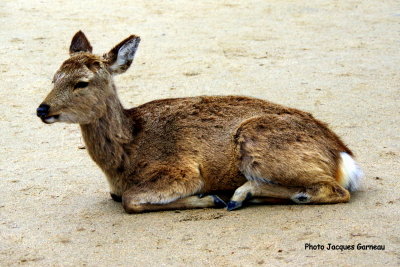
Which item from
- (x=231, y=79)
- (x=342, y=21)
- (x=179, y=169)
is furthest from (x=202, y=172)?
(x=342, y=21)

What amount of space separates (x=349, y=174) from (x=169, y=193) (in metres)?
1.51

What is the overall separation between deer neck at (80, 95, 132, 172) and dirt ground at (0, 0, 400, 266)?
1.33ft

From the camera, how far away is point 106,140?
687 centimetres

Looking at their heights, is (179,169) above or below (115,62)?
below

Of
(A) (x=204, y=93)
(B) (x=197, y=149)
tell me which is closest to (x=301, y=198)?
(B) (x=197, y=149)

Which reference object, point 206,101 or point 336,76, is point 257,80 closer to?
point 336,76

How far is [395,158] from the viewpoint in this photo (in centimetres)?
770

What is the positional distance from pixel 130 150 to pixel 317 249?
6.69 feet

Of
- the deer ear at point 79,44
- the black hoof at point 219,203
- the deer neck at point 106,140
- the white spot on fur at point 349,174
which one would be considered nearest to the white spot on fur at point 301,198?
the white spot on fur at point 349,174

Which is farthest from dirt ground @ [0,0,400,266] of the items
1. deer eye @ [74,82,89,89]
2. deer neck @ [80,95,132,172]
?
deer eye @ [74,82,89,89]

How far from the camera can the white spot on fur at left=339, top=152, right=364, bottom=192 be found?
22.1 feet

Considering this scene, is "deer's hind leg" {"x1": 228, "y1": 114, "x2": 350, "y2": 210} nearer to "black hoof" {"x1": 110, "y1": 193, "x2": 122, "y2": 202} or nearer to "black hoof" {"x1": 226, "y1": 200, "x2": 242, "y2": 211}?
"black hoof" {"x1": 226, "y1": 200, "x2": 242, "y2": 211}

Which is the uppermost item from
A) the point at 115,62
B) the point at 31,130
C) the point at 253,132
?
the point at 115,62

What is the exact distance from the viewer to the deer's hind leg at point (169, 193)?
→ 6.64 m
